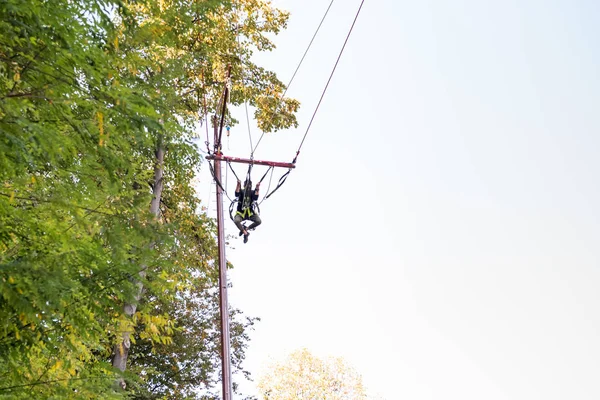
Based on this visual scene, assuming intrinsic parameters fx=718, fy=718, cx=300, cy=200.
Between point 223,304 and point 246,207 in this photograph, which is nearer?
point 223,304

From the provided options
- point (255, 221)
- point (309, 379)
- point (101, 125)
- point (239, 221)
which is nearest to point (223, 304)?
point (239, 221)

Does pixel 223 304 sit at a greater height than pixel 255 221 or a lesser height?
lesser

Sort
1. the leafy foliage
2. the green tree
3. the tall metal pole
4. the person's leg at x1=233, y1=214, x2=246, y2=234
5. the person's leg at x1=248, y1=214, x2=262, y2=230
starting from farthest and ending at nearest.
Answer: the green tree, the person's leg at x1=248, y1=214, x2=262, y2=230, the person's leg at x1=233, y1=214, x2=246, y2=234, the tall metal pole, the leafy foliage

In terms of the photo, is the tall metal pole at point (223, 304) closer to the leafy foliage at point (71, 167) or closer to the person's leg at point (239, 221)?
the person's leg at point (239, 221)

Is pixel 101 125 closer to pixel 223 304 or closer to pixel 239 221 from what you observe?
pixel 223 304

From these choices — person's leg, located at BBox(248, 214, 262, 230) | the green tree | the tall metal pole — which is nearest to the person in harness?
person's leg, located at BBox(248, 214, 262, 230)

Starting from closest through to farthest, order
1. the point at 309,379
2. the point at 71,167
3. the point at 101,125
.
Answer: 1. the point at 101,125
2. the point at 71,167
3. the point at 309,379

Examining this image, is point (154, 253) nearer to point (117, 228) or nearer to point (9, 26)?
point (117, 228)

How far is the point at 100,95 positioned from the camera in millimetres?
4918

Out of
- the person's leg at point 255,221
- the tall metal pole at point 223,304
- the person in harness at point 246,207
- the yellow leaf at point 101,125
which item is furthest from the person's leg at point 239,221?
the yellow leaf at point 101,125

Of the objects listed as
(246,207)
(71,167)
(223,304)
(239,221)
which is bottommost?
(71,167)

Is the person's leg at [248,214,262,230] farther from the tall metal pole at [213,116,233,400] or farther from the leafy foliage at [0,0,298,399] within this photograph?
the leafy foliage at [0,0,298,399]

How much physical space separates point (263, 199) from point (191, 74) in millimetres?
3311

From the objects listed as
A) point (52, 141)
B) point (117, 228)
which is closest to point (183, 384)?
point (117, 228)
